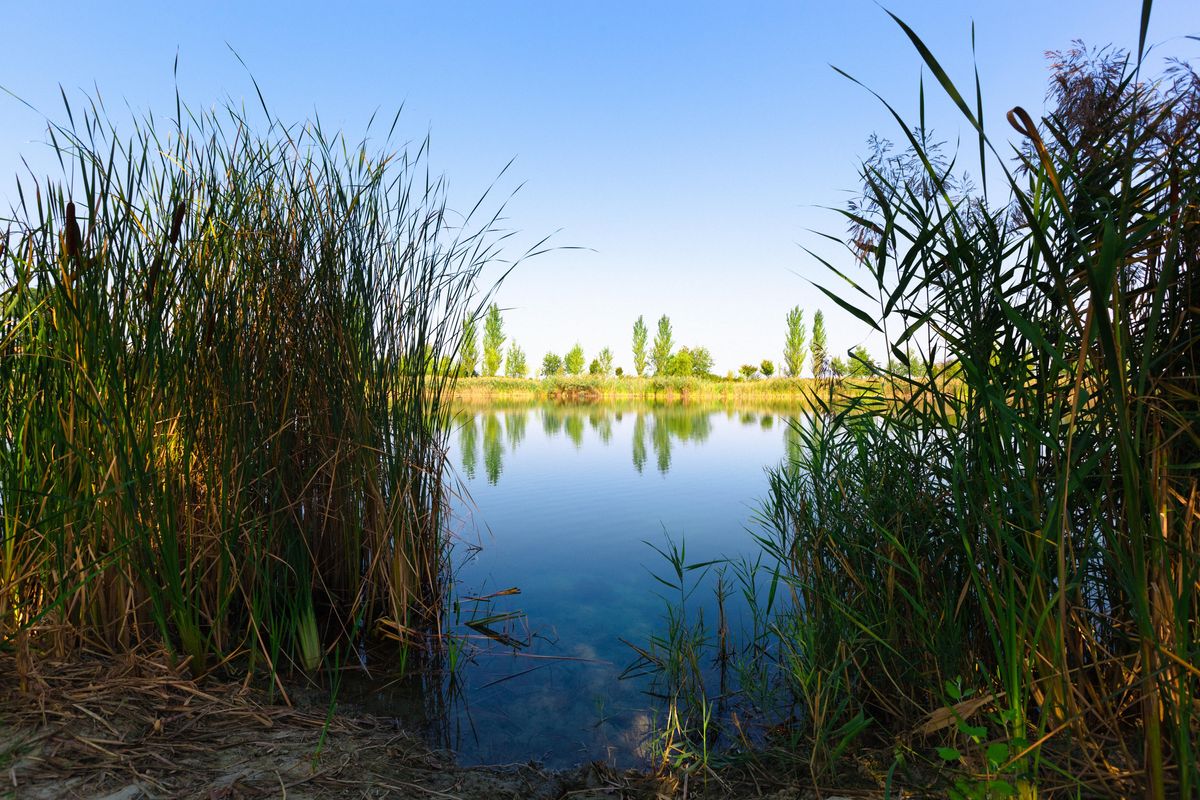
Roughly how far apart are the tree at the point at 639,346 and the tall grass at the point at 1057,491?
2020 inches

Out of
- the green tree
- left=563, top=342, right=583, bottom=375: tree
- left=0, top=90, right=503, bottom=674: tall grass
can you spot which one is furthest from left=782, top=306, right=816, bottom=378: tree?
left=0, top=90, right=503, bottom=674: tall grass

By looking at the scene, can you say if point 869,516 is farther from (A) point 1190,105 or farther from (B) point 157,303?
(B) point 157,303

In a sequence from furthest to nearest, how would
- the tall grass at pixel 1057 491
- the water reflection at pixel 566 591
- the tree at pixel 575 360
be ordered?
the tree at pixel 575 360 → the water reflection at pixel 566 591 → the tall grass at pixel 1057 491

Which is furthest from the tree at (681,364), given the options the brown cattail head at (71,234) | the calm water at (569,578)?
the brown cattail head at (71,234)

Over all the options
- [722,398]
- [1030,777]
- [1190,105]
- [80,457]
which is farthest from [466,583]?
[722,398]

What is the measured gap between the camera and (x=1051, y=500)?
1.42 metres

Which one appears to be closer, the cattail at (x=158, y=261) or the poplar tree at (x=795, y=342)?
the cattail at (x=158, y=261)

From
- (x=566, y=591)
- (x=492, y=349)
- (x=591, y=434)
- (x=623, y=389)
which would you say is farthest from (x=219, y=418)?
(x=492, y=349)

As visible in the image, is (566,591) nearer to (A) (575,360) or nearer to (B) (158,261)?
(B) (158,261)

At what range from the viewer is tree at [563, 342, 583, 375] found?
180ft

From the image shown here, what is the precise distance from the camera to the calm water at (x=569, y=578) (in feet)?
8.24

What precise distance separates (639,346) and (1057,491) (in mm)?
52797

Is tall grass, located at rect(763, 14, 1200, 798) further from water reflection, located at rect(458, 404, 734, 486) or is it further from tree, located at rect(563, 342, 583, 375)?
tree, located at rect(563, 342, 583, 375)

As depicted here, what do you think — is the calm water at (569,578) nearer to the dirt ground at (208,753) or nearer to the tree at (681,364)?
the dirt ground at (208,753)
